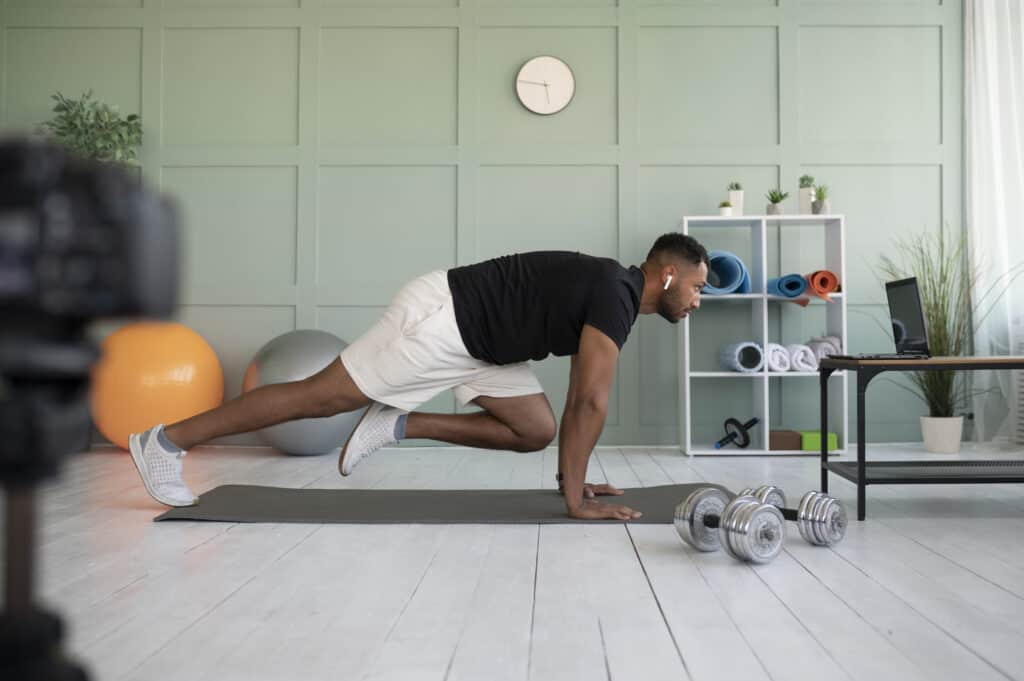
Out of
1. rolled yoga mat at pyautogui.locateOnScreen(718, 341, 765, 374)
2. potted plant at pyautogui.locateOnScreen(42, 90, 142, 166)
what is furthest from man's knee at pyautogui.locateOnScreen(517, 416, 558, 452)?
potted plant at pyautogui.locateOnScreen(42, 90, 142, 166)

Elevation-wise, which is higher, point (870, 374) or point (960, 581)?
point (870, 374)

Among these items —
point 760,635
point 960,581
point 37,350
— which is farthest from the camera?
point 960,581

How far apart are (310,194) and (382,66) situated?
84cm

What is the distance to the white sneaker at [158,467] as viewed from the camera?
249cm

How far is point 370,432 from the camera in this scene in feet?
8.78

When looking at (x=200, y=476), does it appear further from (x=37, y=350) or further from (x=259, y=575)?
(x=37, y=350)

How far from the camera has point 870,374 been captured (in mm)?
2680

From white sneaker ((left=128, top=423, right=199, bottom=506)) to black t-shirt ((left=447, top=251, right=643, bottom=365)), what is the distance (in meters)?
0.94

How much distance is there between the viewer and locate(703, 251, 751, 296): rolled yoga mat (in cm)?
444

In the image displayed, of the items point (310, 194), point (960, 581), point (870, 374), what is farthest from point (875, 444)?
point (310, 194)

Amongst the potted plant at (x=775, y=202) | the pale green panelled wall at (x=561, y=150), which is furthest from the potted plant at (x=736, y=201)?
the pale green panelled wall at (x=561, y=150)

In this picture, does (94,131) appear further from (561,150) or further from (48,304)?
(48,304)

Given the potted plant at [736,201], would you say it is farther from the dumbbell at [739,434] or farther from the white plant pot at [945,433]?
the white plant pot at [945,433]

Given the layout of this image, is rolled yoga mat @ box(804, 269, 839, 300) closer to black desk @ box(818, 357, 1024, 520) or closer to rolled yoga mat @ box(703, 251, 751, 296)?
rolled yoga mat @ box(703, 251, 751, 296)
